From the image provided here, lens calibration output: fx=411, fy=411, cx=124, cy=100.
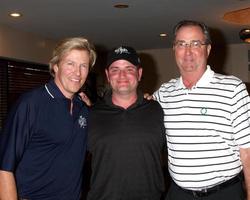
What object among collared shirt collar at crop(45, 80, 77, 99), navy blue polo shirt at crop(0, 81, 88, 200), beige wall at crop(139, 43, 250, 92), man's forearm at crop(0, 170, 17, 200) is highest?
beige wall at crop(139, 43, 250, 92)

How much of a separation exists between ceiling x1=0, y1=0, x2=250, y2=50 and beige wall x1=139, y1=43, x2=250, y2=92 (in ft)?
2.19

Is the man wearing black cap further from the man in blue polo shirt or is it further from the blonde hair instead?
the blonde hair

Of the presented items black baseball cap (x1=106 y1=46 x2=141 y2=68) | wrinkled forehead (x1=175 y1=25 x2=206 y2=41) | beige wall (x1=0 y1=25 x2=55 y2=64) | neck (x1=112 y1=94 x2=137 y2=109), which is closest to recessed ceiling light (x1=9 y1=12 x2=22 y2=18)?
beige wall (x1=0 y1=25 x2=55 y2=64)

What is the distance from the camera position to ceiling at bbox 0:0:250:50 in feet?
14.3

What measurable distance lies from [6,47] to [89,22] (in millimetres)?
1302

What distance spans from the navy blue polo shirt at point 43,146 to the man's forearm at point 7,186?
29mm

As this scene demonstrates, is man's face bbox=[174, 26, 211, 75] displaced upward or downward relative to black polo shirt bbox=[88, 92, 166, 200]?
upward

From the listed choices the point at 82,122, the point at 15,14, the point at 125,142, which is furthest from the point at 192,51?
the point at 15,14

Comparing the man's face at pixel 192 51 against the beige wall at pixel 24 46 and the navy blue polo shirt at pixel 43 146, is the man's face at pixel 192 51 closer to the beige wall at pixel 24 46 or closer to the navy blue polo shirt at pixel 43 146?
the navy blue polo shirt at pixel 43 146

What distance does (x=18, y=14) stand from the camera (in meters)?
4.78

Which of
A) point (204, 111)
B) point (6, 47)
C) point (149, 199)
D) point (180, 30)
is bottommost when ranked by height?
point (149, 199)

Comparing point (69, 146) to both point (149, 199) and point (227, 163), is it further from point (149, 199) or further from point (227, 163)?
point (227, 163)

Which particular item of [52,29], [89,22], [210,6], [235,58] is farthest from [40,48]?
[235,58]

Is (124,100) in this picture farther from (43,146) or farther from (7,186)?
(7,186)
